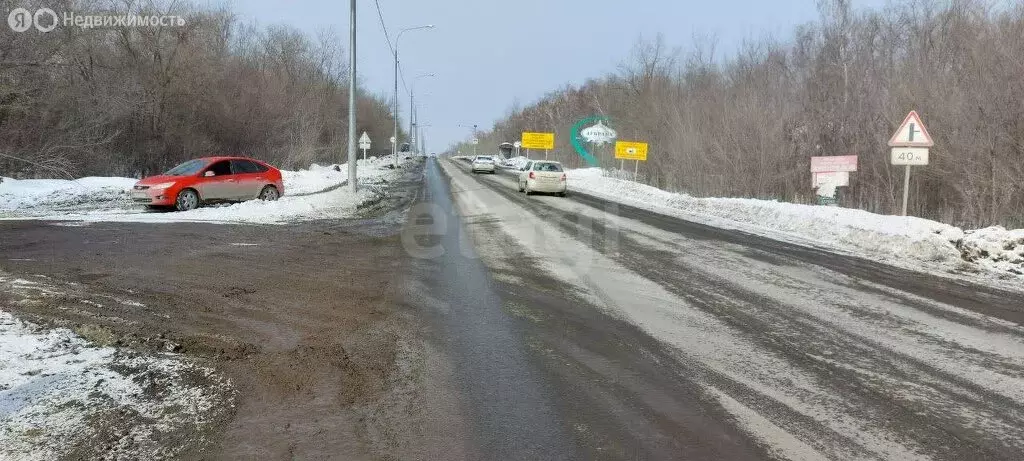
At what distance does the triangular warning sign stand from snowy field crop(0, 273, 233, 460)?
14.7m

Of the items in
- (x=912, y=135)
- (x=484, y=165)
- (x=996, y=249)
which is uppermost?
(x=912, y=135)

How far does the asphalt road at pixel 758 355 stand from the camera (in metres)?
3.87

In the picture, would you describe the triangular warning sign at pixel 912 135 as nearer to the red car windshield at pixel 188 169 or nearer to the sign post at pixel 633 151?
the red car windshield at pixel 188 169

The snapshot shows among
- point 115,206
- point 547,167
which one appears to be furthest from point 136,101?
point 547,167

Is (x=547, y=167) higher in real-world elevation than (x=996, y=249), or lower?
higher

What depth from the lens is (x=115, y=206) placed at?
19.0m

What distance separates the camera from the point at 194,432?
3.79m

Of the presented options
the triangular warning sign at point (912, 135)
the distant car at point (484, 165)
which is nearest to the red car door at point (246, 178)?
the triangular warning sign at point (912, 135)

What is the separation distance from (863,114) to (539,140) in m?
55.8

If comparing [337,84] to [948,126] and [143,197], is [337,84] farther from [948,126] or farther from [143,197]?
[948,126]

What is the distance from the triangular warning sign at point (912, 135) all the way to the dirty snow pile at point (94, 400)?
1476cm

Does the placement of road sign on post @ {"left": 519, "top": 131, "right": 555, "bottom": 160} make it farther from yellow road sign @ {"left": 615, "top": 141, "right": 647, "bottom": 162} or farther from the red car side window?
the red car side window

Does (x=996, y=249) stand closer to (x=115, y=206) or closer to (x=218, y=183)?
(x=218, y=183)

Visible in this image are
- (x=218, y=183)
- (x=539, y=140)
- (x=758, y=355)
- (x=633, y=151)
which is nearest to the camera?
(x=758, y=355)
